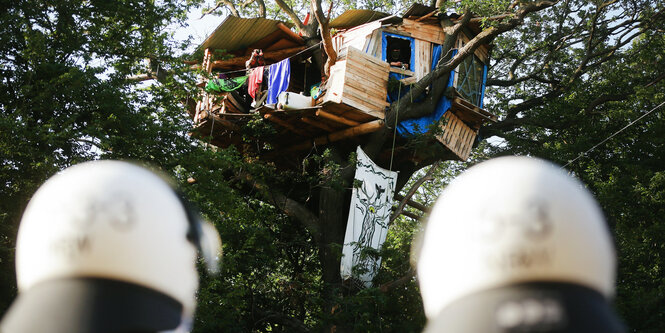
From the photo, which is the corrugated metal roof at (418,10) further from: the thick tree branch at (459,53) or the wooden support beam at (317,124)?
the wooden support beam at (317,124)

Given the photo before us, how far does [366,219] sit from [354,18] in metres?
6.10

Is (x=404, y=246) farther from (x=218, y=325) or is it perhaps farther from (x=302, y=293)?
(x=218, y=325)

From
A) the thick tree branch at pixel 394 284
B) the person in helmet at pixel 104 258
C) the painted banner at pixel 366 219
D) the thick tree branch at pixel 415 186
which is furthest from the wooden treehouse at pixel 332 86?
the person in helmet at pixel 104 258

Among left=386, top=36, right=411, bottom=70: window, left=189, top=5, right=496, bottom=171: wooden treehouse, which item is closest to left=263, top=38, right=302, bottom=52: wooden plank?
left=189, top=5, right=496, bottom=171: wooden treehouse

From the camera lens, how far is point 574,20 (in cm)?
1981

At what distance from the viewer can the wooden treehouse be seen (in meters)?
14.3

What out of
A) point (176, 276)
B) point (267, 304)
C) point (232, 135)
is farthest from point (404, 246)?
point (176, 276)

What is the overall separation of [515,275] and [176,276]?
66 cm

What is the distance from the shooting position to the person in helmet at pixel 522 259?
107cm

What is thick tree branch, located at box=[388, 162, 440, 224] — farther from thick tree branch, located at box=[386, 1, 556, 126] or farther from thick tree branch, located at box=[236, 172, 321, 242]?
thick tree branch, located at box=[236, 172, 321, 242]

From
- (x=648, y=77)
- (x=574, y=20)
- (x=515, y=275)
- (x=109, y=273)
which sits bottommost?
(x=109, y=273)

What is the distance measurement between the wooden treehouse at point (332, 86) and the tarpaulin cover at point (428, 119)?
3 centimetres

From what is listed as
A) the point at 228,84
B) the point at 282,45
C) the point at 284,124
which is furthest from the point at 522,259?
the point at 282,45

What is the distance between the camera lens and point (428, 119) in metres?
15.6
